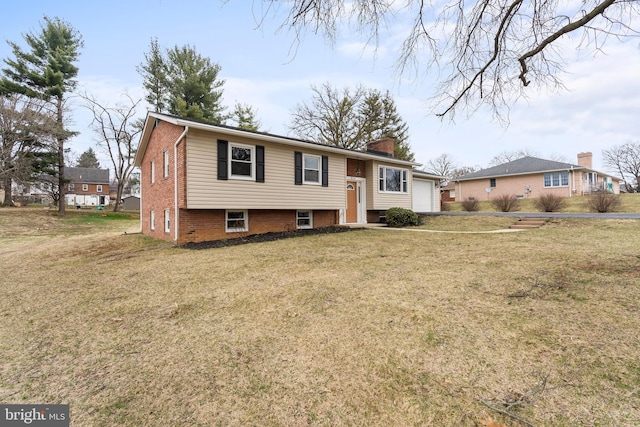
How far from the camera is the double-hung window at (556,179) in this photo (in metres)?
25.8

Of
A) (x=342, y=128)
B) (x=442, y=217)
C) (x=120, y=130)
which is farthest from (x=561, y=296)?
(x=120, y=130)

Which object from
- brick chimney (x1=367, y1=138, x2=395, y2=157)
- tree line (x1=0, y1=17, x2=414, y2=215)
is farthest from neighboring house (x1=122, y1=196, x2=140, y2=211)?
brick chimney (x1=367, y1=138, x2=395, y2=157)

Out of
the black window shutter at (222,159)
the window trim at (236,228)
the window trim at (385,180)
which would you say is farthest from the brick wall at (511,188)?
the black window shutter at (222,159)

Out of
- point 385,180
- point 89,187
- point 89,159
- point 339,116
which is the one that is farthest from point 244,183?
point 89,159

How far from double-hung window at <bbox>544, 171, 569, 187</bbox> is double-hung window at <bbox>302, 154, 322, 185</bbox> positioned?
989 inches

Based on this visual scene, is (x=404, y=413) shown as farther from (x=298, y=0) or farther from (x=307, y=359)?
(x=298, y=0)

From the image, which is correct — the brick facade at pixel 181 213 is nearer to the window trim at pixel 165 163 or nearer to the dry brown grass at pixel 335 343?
the window trim at pixel 165 163

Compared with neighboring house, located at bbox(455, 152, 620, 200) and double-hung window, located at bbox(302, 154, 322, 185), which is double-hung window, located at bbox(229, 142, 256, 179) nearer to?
double-hung window, located at bbox(302, 154, 322, 185)

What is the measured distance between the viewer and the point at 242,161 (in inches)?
403

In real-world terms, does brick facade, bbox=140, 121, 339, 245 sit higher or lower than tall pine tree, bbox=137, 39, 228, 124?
lower

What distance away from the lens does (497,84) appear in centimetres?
518

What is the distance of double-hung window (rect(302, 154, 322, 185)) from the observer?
12.0 m

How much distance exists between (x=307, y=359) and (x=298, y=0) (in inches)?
164

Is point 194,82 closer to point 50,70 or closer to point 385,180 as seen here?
point 50,70
